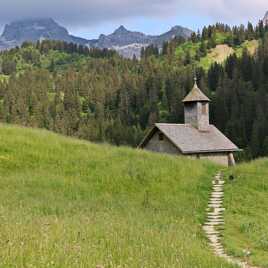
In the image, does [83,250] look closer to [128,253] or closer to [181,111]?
[128,253]

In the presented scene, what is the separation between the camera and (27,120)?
644 ft

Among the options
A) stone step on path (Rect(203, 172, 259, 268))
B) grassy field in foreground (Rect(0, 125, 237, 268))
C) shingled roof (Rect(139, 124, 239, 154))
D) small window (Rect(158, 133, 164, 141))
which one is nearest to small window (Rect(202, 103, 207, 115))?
shingled roof (Rect(139, 124, 239, 154))

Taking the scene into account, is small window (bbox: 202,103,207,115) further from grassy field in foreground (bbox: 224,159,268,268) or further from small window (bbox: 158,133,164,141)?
grassy field in foreground (bbox: 224,159,268,268)

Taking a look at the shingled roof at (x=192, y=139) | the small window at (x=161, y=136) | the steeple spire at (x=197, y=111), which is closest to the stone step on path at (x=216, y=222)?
the shingled roof at (x=192, y=139)

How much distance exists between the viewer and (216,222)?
23.1 meters

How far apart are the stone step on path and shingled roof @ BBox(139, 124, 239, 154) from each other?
57.9 ft

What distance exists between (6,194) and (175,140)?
32.0m

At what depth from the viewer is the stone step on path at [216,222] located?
647 inches

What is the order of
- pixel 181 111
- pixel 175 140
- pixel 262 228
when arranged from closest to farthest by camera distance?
pixel 262 228
pixel 175 140
pixel 181 111

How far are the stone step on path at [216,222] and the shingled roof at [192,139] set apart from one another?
17.7 m

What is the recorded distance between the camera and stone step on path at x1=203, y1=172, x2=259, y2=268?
16422mm

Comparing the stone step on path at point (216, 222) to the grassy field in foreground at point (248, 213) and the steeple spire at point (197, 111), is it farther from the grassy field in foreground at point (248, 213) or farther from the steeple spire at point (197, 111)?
the steeple spire at point (197, 111)

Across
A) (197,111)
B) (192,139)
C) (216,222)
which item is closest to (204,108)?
(197,111)

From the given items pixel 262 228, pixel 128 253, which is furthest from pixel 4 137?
pixel 128 253
